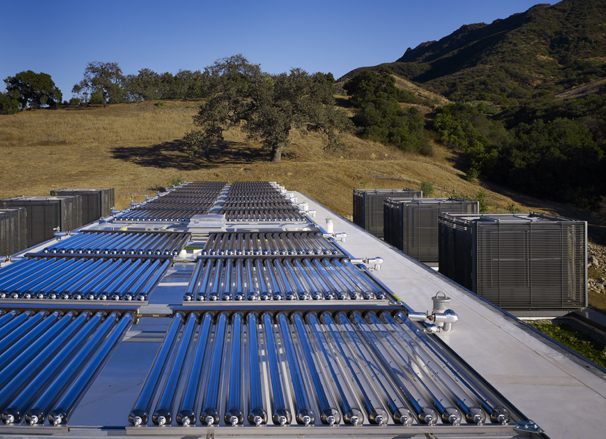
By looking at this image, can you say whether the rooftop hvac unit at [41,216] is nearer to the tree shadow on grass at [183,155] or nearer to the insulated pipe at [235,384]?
the insulated pipe at [235,384]

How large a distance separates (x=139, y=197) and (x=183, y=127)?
27373mm

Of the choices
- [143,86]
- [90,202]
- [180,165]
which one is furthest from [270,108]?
[143,86]

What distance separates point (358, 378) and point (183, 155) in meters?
46.8

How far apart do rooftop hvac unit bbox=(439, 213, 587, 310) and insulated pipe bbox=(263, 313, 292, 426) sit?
8.31 m

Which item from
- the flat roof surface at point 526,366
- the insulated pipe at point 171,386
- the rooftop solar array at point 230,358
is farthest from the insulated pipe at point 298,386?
the flat roof surface at point 526,366

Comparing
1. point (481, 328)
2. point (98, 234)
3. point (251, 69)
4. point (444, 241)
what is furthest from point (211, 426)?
point (251, 69)

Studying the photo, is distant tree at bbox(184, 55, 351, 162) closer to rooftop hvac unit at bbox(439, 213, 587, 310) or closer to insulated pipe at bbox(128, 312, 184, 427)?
rooftop hvac unit at bbox(439, 213, 587, 310)

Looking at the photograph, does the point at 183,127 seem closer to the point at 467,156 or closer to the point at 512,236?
the point at 467,156

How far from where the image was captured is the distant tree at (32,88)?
7744 cm

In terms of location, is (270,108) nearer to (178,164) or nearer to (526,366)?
(178,164)

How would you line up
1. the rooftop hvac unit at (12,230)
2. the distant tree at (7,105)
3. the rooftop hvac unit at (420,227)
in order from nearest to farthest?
the rooftop hvac unit at (12,230) < the rooftop hvac unit at (420,227) < the distant tree at (7,105)

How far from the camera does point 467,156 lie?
5531 centimetres

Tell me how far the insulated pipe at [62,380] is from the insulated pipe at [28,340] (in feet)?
1.32

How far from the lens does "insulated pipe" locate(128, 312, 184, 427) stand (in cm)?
238
